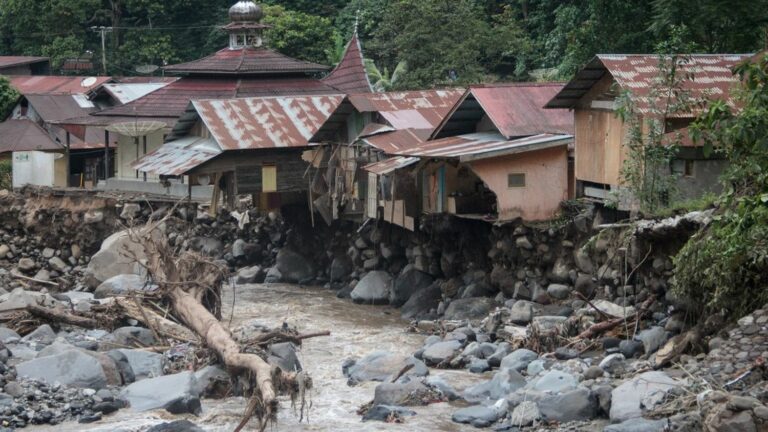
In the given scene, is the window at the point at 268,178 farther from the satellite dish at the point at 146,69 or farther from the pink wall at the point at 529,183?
the satellite dish at the point at 146,69

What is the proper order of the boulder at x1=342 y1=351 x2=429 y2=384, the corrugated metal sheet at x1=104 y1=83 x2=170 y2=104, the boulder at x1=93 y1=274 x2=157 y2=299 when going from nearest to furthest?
the boulder at x1=342 y1=351 x2=429 y2=384 < the boulder at x1=93 y1=274 x2=157 y2=299 < the corrugated metal sheet at x1=104 y1=83 x2=170 y2=104

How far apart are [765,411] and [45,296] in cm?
1429

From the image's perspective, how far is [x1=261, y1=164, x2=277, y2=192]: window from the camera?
102 ft

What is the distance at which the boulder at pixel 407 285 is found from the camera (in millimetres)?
27188

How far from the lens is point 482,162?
79.6 feet

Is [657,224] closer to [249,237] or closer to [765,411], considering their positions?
[765,411]

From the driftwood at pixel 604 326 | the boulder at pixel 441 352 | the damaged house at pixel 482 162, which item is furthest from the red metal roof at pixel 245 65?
the driftwood at pixel 604 326

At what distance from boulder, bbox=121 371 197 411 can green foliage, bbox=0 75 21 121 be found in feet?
92.4

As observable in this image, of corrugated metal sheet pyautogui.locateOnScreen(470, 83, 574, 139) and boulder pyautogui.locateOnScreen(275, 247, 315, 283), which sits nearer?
corrugated metal sheet pyautogui.locateOnScreen(470, 83, 574, 139)

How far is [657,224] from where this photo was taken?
20062mm

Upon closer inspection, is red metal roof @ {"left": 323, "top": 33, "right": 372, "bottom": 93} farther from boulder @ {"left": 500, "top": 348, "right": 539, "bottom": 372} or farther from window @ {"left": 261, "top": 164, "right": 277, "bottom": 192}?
boulder @ {"left": 500, "top": 348, "right": 539, "bottom": 372}

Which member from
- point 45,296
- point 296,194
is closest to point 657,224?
point 45,296

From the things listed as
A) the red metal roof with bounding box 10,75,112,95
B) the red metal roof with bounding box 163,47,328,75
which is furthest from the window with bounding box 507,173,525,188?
the red metal roof with bounding box 10,75,112,95

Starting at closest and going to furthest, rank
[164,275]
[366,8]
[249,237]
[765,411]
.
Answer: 1. [765,411]
2. [164,275]
3. [249,237]
4. [366,8]
